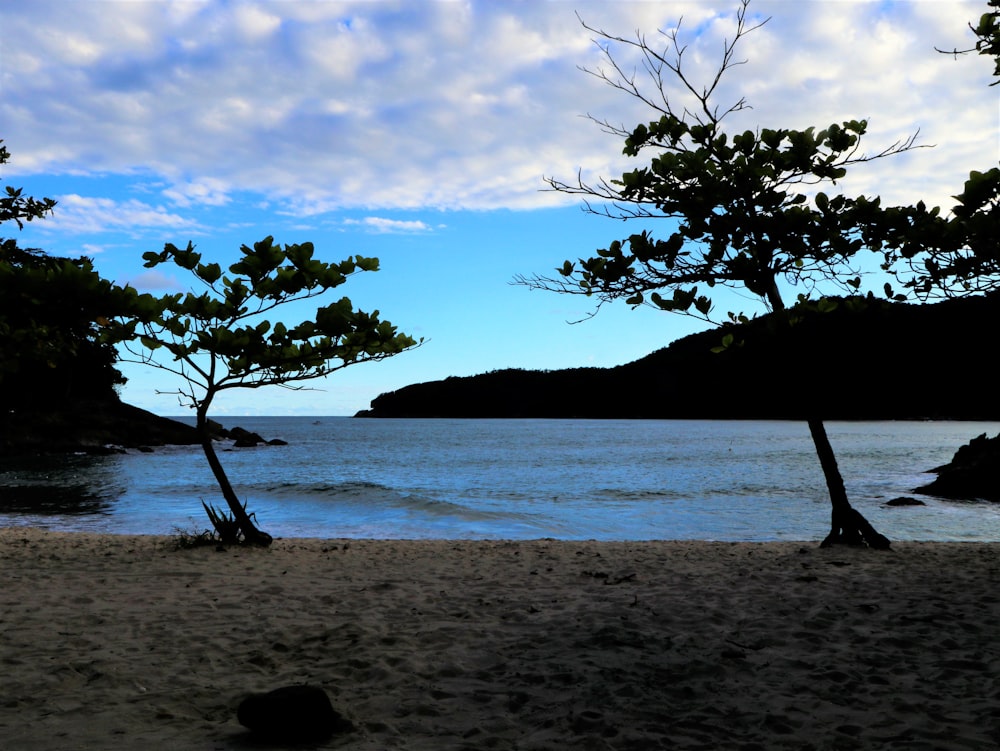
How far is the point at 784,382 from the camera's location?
1279 centimetres

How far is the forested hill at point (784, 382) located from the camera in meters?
11.3

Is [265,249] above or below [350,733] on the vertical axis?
above

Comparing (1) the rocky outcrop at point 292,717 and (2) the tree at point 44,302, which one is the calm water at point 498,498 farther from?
(1) the rocky outcrop at point 292,717

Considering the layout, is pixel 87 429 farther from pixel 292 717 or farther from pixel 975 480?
pixel 292 717

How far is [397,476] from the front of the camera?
40562mm

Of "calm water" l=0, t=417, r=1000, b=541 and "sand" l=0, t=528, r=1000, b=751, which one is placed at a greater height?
"sand" l=0, t=528, r=1000, b=751

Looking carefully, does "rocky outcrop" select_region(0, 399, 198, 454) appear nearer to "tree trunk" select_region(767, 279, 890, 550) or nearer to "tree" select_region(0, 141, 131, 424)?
"tree" select_region(0, 141, 131, 424)

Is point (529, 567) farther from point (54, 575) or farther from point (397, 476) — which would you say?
point (397, 476)

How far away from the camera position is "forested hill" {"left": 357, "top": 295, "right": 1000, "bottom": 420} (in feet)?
37.2

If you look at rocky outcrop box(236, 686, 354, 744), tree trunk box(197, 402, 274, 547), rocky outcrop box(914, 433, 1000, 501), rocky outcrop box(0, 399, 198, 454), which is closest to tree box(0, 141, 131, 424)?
tree trunk box(197, 402, 274, 547)

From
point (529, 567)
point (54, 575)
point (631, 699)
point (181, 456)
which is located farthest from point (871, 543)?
point (181, 456)

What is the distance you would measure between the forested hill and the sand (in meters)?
2.87

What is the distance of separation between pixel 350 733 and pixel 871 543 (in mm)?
10230

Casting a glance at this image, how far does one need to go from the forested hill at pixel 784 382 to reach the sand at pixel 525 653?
2868mm
